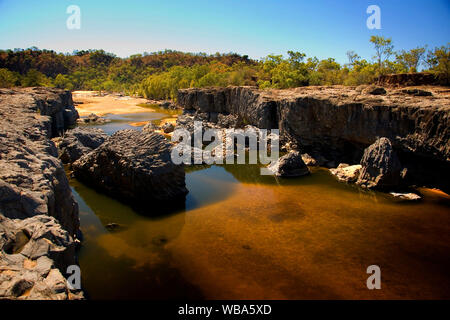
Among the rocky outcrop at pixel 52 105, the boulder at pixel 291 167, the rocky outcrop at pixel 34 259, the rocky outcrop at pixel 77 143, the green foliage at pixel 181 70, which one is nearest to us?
the rocky outcrop at pixel 34 259

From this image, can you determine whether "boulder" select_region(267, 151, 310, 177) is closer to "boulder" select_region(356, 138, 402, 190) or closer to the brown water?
the brown water

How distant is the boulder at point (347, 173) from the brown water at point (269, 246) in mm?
1339

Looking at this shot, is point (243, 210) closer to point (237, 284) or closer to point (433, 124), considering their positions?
point (237, 284)

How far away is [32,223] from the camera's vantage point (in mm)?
6137

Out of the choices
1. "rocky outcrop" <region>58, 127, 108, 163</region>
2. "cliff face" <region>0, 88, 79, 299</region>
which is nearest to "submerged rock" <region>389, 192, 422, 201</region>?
"cliff face" <region>0, 88, 79, 299</region>

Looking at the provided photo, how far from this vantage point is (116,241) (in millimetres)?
12289

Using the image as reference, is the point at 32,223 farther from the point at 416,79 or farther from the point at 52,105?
the point at 52,105

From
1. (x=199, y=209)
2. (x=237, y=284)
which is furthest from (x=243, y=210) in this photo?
(x=237, y=284)

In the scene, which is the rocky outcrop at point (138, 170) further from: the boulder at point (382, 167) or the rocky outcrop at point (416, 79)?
the rocky outcrop at point (416, 79)

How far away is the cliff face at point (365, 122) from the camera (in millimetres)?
16828

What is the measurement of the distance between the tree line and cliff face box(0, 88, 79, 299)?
27.3 metres

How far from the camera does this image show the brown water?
952 cm

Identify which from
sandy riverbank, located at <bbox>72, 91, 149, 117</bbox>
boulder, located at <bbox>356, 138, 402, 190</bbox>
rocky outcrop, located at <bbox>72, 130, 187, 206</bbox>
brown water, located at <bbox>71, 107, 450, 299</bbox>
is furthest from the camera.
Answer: sandy riverbank, located at <bbox>72, 91, 149, 117</bbox>

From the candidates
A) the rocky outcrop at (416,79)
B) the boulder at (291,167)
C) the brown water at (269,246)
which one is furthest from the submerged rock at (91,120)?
the rocky outcrop at (416,79)
